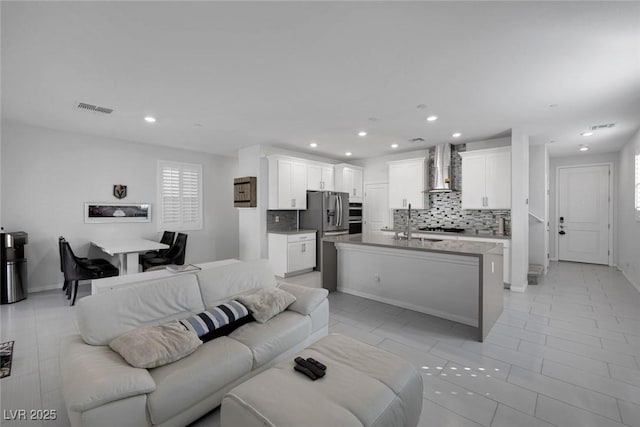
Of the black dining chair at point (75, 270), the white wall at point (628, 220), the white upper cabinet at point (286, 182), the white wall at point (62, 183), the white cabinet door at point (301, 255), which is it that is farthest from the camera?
the white upper cabinet at point (286, 182)

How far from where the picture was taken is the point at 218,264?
3049mm

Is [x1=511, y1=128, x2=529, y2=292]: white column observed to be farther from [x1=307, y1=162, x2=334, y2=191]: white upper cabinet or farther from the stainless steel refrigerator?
[x1=307, y1=162, x2=334, y2=191]: white upper cabinet

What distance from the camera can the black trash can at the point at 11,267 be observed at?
4094 millimetres

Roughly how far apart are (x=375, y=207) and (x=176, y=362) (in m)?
6.28

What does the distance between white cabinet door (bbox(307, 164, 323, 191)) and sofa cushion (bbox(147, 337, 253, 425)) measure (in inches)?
187

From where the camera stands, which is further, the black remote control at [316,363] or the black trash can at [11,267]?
the black trash can at [11,267]

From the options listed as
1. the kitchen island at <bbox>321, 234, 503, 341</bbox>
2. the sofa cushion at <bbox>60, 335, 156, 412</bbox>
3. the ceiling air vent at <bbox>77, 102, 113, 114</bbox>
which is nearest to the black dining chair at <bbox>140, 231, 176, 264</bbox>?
the ceiling air vent at <bbox>77, 102, 113, 114</bbox>

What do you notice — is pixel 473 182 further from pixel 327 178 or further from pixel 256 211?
pixel 256 211

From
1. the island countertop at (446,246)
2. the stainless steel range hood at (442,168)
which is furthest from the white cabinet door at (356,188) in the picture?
the island countertop at (446,246)

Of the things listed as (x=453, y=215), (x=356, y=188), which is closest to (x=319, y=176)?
(x=356, y=188)

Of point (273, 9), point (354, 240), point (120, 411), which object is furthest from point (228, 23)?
point (354, 240)

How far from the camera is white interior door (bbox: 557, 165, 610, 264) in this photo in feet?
22.2

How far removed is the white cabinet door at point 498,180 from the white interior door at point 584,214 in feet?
11.9

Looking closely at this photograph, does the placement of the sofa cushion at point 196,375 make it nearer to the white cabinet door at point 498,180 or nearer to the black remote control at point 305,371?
the black remote control at point 305,371
